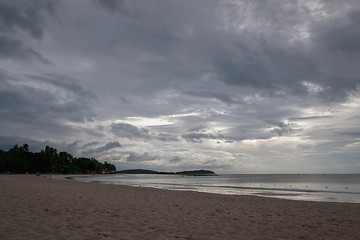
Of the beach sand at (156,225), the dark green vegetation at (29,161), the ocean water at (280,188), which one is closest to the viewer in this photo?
the beach sand at (156,225)

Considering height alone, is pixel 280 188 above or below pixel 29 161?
below

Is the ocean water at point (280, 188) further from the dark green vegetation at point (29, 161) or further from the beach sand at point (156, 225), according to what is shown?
the dark green vegetation at point (29, 161)

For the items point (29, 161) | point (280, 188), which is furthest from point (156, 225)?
point (29, 161)

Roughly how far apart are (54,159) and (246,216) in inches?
6033

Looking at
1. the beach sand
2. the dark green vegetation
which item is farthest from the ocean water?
the dark green vegetation

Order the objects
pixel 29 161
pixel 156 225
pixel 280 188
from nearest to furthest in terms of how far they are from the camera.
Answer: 1. pixel 156 225
2. pixel 280 188
3. pixel 29 161

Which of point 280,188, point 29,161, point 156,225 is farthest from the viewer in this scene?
point 29,161

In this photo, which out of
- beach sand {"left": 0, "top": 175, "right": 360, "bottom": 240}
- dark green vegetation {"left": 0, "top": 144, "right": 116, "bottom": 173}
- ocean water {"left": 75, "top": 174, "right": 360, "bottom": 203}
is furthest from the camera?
dark green vegetation {"left": 0, "top": 144, "right": 116, "bottom": 173}

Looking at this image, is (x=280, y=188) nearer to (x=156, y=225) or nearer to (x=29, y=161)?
(x=156, y=225)

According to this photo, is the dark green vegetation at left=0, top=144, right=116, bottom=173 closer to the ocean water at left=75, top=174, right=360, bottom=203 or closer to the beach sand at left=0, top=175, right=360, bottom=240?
the ocean water at left=75, top=174, right=360, bottom=203

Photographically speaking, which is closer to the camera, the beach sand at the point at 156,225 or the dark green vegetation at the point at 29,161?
the beach sand at the point at 156,225

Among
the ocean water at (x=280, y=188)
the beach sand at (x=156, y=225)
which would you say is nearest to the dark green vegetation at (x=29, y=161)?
the ocean water at (x=280, y=188)

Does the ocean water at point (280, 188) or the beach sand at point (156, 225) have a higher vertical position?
the beach sand at point (156, 225)

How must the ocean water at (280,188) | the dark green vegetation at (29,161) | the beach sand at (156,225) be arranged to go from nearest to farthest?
the beach sand at (156,225)
the ocean water at (280,188)
the dark green vegetation at (29,161)
